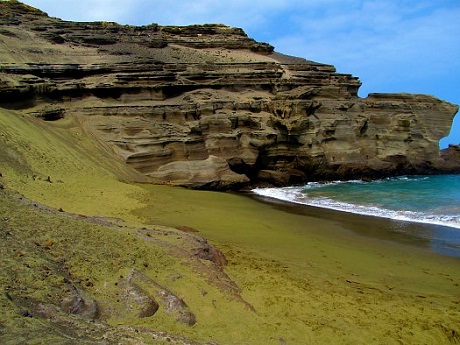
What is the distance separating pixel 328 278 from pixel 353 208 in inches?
471

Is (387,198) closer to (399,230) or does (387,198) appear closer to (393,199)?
(393,199)

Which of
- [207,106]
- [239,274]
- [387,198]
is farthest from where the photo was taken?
[207,106]

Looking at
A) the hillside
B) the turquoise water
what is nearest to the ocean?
the turquoise water

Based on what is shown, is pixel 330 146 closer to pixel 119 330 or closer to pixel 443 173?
pixel 443 173

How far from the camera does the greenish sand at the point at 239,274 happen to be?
6.13m

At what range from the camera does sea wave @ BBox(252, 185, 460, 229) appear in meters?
17.7

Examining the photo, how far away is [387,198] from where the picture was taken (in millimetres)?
23766

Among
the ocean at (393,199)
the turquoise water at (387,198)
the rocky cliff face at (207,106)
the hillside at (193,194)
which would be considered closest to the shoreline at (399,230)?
→ the ocean at (393,199)

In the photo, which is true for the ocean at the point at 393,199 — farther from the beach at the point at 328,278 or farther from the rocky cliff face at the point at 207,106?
the rocky cliff face at the point at 207,106

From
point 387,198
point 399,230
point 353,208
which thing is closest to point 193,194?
point 353,208

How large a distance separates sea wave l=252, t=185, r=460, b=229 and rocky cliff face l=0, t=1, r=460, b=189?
2.05 m

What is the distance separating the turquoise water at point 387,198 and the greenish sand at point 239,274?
4.49 metres

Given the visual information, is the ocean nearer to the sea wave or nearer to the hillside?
the sea wave

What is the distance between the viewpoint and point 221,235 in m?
12.8
